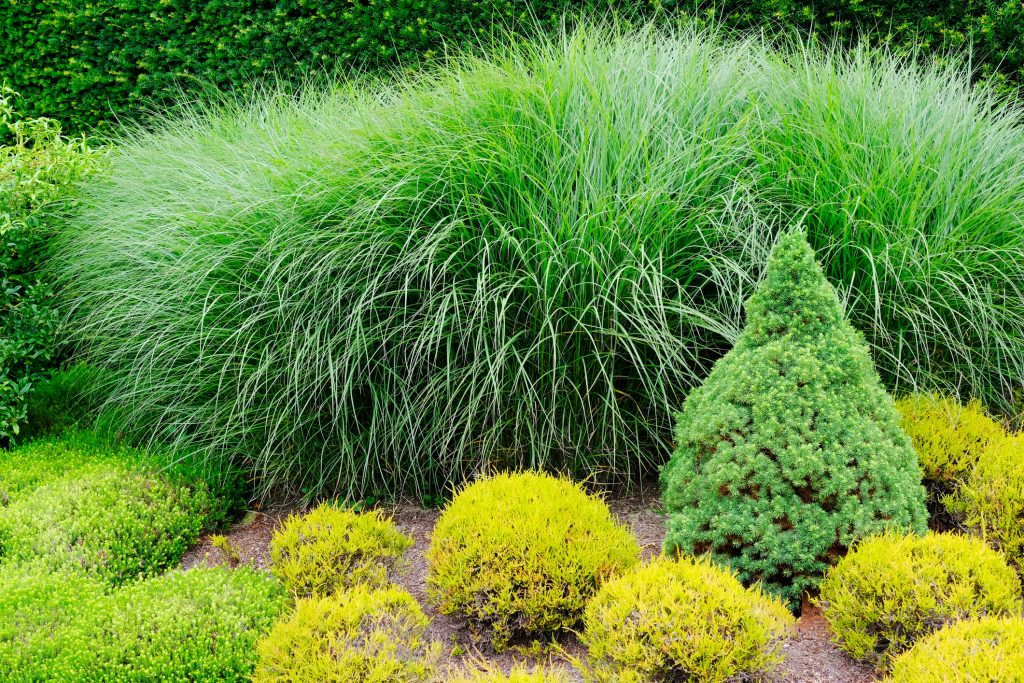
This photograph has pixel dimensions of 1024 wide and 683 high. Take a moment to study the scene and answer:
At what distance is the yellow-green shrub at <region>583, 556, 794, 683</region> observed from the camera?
2301 mm

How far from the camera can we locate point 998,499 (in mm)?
3037

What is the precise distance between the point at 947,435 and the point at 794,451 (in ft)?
3.37

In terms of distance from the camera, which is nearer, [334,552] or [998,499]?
[998,499]

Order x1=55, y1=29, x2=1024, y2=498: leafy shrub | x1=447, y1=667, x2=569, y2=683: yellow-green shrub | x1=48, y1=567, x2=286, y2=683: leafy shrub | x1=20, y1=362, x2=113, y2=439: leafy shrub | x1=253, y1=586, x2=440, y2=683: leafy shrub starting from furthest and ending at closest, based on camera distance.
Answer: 1. x1=20, y1=362, x2=113, y2=439: leafy shrub
2. x1=55, y1=29, x2=1024, y2=498: leafy shrub
3. x1=48, y1=567, x2=286, y2=683: leafy shrub
4. x1=253, y1=586, x2=440, y2=683: leafy shrub
5. x1=447, y1=667, x2=569, y2=683: yellow-green shrub

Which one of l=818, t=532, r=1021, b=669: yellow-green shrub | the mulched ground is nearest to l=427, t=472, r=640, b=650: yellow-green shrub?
the mulched ground

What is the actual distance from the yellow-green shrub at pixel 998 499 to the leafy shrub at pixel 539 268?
64 centimetres

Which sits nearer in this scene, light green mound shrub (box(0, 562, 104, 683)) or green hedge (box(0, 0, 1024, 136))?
light green mound shrub (box(0, 562, 104, 683))

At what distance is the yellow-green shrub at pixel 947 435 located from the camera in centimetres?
330

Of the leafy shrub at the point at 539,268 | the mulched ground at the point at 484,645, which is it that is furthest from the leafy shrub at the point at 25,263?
the mulched ground at the point at 484,645

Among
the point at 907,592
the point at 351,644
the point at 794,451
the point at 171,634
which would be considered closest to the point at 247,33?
the point at 171,634

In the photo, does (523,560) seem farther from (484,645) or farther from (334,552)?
(334,552)

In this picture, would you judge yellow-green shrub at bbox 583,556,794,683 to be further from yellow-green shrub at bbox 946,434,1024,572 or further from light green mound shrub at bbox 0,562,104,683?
light green mound shrub at bbox 0,562,104,683

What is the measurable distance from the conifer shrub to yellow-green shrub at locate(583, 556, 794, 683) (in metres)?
0.35

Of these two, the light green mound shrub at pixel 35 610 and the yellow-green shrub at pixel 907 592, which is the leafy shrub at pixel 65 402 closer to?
the light green mound shrub at pixel 35 610
